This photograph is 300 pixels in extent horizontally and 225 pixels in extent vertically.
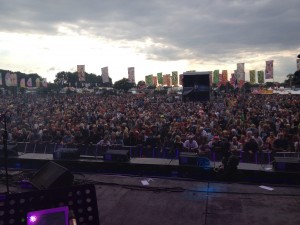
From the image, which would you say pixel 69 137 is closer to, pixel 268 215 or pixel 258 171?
pixel 258 171

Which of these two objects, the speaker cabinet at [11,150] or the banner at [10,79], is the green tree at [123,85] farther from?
the speaker cabinet at [11,150]

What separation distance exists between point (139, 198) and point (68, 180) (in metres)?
2.11

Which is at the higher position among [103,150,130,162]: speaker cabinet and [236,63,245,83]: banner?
[236,63,245,83]: banner

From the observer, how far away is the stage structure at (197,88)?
16141 mm

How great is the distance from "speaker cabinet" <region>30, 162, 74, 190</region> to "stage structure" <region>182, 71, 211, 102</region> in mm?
8716

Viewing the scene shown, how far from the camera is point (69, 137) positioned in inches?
589

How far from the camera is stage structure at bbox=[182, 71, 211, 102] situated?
16141mm

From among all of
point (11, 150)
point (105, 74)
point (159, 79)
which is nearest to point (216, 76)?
point (159, 79)

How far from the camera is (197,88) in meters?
16.2

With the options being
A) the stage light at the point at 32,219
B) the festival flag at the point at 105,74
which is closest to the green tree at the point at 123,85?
the festival flag at the point at 105,74

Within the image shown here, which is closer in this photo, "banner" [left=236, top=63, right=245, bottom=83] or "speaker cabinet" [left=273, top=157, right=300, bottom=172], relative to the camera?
"speaker cabinet" [left=273, top=157, right=300, bottom=172]

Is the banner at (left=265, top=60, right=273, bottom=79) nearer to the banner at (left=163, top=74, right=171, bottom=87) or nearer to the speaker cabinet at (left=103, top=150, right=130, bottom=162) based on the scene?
the banner at (left=163, top=74, right=171, bottom=87)

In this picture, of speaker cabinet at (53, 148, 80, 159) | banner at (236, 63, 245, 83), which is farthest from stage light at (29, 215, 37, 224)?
banner at (236, 63, 245, 83)

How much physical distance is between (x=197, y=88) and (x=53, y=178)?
967 centimetres
